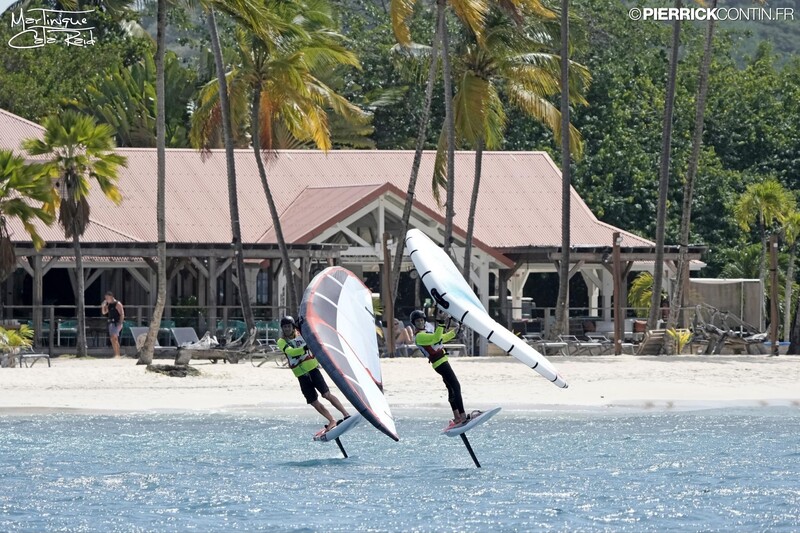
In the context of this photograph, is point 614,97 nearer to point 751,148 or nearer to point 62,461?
point 751,148

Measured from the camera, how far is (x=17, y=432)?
2102 cm

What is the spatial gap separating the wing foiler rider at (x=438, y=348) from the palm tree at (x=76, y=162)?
46.8ft

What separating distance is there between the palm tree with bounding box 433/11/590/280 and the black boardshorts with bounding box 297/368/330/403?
1430 cm

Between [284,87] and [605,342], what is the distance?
332 inches

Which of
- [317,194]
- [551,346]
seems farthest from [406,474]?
[317,194]

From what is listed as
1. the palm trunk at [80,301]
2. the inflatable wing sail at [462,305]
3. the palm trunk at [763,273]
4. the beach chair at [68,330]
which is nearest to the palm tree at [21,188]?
the palm trunk at [80,301]

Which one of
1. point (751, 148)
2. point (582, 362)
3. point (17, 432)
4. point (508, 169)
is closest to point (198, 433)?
point (17, 432)

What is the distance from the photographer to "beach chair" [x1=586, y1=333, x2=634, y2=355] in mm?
31625

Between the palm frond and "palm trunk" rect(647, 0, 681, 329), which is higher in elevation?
the palm frond

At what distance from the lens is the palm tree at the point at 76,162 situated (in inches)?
1153

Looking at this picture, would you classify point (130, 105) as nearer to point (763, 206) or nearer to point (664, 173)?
point (763, 206)

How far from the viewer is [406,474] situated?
1764 cm

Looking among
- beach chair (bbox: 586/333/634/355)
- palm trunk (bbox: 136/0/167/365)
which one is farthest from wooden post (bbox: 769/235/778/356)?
palm trunk (bbox: 136/0/167/365)

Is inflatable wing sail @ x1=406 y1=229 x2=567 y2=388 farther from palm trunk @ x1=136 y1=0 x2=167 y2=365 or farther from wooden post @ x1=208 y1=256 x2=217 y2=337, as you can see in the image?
wooden post @ x1=208 y1=256 x2=217 y2=337
